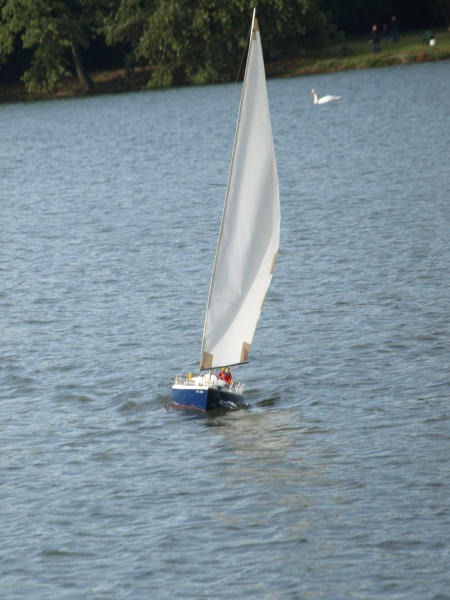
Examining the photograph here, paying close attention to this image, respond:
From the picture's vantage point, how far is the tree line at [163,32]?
128375mm

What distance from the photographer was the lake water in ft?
65.7

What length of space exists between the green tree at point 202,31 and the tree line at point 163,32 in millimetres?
117

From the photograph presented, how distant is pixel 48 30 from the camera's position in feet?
436

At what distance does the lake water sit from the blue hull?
38 cm

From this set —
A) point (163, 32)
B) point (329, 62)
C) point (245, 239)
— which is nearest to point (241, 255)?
point (245, 239)

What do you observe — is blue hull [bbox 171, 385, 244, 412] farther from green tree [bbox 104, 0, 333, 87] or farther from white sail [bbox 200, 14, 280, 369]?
green tree [bbox 104, 0, 333, 87]

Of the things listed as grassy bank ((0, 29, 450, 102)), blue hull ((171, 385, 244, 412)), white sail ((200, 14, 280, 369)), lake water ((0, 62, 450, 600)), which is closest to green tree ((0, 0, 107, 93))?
grassy bank ((0, 29, 450, 102))

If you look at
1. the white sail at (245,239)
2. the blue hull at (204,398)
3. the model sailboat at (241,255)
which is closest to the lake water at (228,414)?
the blue hull at (204,398)

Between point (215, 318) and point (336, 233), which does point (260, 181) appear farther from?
point (336, 233)

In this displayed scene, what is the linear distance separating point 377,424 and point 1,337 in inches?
594

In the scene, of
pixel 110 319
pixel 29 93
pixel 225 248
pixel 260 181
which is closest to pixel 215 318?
pixel 225 248

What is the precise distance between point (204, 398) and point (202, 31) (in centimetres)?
10671

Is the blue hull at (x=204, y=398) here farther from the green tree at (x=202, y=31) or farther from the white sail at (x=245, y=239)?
the green tree at (x=202, y=31)

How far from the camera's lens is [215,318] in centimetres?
2792
